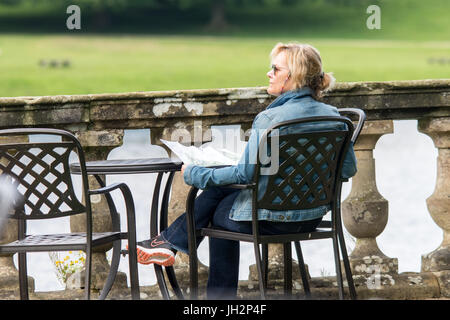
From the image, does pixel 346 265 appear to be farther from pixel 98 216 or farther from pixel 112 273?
pixel 98 216

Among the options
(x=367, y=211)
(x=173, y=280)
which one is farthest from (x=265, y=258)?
(x=367, y=211)

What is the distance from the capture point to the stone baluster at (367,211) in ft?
16.6

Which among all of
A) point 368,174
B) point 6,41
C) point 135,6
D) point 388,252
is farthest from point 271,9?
point 368,174

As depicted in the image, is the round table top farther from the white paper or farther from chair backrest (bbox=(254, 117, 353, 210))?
chair backrest (bbox=(254, 117, 353, 210))

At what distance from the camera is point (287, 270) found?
453 cm

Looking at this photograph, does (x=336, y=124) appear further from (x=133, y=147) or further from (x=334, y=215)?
(x=133, y=147)

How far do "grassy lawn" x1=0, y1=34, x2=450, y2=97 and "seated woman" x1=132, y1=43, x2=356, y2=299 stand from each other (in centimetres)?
3195

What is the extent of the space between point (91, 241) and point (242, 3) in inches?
2672

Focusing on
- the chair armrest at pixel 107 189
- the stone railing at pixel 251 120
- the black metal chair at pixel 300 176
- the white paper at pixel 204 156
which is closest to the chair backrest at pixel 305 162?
the black metal chair at pixel 300 176

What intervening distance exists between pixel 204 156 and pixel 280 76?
0.49 meters

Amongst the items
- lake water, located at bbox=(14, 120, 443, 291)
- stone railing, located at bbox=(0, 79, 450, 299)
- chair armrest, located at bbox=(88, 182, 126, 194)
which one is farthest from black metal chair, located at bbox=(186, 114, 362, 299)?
stone railing, located at bbox=(0, 79, 450, 299)

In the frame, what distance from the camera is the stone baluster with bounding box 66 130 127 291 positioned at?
15.9ft

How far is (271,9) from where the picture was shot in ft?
244

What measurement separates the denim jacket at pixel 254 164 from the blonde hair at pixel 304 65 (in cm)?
5
